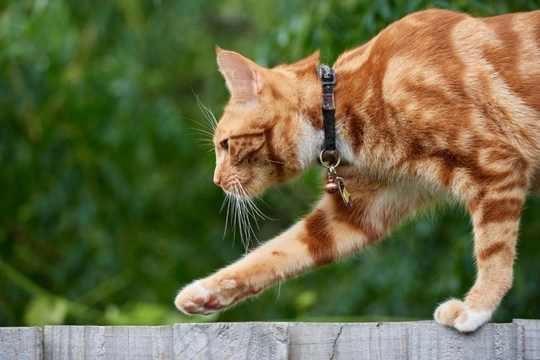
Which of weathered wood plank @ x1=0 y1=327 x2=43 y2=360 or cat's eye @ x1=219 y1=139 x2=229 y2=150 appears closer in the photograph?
weathered wood plank @ x1=0 y1=327 x2=43 y2=360

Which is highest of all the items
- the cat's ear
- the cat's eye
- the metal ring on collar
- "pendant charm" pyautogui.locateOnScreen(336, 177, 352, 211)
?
the cat's ear

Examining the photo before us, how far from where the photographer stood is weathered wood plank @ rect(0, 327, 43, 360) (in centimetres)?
238

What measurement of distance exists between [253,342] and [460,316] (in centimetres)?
73

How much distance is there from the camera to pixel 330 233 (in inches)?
138

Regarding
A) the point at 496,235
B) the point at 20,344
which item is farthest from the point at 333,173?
A: the point at 20,344

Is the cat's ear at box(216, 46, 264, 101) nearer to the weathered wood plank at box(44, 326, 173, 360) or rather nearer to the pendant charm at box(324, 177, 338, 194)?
the pendant charm at box(324, 177, 338, 194)

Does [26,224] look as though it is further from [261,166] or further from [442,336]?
[442,336]

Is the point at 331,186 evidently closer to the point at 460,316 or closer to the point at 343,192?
the point at 343,192

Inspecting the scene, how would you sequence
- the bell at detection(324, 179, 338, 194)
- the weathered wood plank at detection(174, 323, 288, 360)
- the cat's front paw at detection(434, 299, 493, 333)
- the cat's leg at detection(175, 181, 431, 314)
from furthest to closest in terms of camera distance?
the cat's leg at detection(175, 181, 431, 314) < the bell at detection(324, 179, 338, 194) < the cat's front paw at detection(434, 299, 493, 333) < the weathered wood plank at detection(174, 323, 288, 360)

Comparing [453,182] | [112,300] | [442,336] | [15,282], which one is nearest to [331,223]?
[453,182]

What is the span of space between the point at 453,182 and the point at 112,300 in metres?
4.18

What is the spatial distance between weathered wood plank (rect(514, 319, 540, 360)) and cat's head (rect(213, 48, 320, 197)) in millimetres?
1276

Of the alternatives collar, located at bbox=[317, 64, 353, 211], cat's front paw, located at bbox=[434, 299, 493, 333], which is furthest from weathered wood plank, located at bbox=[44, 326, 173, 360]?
collar, located at bbox=[317, 64, 353, 211]

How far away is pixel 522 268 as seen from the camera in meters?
5.11
